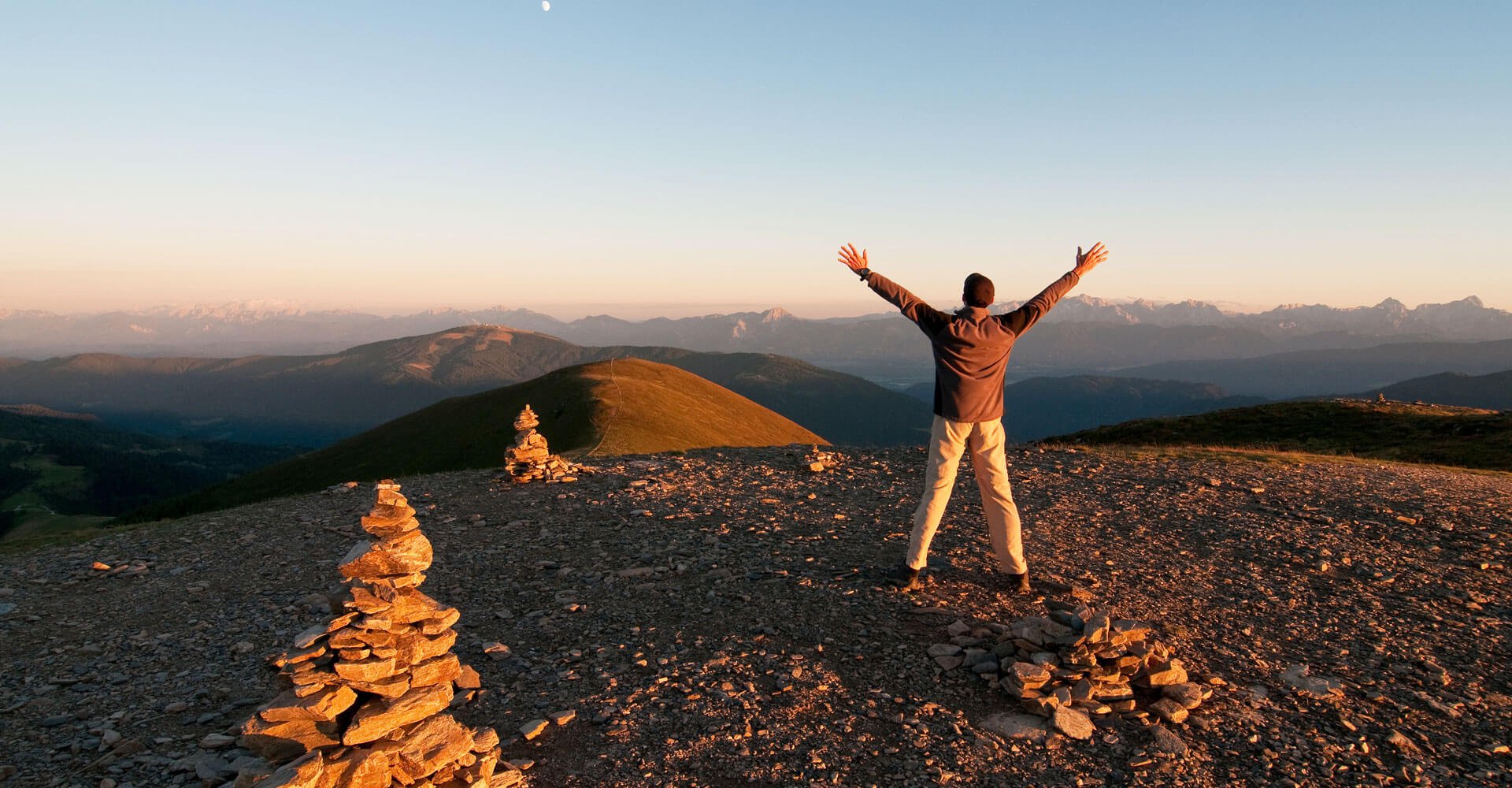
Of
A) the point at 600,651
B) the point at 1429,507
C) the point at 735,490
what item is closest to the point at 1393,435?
the point at 1429,507

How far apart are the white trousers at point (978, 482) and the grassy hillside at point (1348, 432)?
20565 mm

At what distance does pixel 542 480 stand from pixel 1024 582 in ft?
43.6

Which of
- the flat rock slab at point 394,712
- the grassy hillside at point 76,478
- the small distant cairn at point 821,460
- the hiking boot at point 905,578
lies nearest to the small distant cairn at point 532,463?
the small distant cairn at point 821,460

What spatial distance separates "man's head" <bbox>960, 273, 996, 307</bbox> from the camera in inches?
349

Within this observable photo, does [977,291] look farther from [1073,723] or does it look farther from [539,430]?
[539,430]

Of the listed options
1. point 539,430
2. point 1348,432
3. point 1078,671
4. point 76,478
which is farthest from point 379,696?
point 76,478

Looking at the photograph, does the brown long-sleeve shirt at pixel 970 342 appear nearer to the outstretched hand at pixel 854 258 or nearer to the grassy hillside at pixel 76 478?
the outstretched hand at pixel 854 258

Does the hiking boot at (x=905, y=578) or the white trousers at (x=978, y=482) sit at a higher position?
the white trousers at (x=978, y=482)

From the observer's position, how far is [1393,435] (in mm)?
27266

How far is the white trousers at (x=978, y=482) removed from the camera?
8.97 m

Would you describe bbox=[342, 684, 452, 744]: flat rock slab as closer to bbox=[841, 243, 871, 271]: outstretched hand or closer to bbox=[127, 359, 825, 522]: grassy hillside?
bbox=[841, 243, 871, 271]: outstretched hand

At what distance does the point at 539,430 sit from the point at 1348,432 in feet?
150

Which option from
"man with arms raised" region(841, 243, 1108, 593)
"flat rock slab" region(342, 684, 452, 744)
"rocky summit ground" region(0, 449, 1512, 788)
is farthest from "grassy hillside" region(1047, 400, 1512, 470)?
"flat rock slab" region(342, 684, 452, 744)

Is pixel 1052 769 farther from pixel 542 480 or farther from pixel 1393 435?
pixel 1393 435
